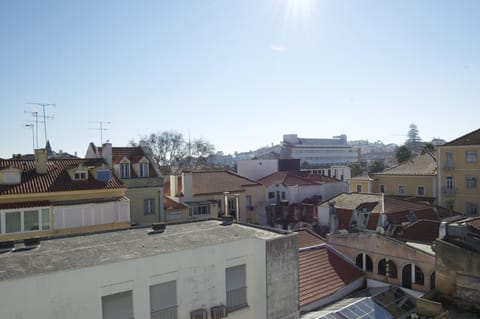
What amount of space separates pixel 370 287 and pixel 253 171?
3172 centimetres

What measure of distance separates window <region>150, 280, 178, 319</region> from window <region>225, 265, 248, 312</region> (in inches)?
72.6

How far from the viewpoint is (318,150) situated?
123375 mm

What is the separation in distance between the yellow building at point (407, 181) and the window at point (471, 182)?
290 centimetres

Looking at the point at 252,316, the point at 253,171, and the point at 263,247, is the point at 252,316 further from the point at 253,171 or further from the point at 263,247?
the point at 253,171

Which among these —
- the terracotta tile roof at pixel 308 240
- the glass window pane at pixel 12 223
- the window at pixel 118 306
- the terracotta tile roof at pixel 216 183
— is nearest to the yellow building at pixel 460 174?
the terracotta tile roof at pixel 216 183

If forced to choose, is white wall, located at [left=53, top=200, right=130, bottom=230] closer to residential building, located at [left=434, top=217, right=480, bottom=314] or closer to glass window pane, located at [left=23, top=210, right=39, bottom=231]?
glass window pane, located at [left=23, top=210, right=39, bottom=231]

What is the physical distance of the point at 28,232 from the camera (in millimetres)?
19391

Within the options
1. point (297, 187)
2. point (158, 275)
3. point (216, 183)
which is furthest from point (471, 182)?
point (158, 275)

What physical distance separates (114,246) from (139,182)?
51.2ft

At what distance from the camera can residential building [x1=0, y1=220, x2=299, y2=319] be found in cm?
911

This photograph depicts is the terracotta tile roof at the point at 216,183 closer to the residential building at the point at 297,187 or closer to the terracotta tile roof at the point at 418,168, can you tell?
the residential building at the point at 297,187

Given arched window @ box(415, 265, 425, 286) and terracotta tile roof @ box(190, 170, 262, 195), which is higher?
terracotta tile roof @ box(190, 170, 262, 195)

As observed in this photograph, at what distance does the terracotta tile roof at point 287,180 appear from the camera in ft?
136

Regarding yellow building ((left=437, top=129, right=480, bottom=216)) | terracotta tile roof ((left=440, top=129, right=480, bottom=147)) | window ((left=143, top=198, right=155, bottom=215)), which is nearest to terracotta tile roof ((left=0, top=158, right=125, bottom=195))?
window ((left=143, top=198, right=155, bottom=215))
